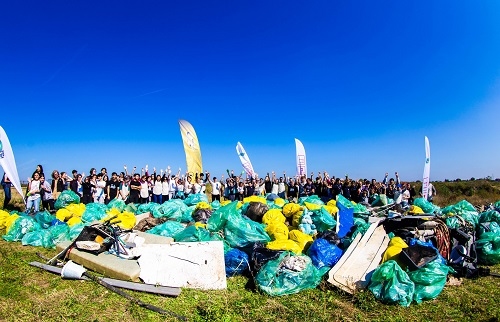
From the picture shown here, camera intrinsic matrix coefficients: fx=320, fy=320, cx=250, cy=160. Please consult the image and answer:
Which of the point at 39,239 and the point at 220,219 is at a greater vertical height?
the point at 220,219

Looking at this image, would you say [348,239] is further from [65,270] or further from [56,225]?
[56,225]

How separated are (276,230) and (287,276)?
1.66m

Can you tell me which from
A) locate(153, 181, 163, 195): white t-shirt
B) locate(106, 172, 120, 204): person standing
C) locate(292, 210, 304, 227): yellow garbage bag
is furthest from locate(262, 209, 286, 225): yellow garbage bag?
locate(106, 172, 120, 204): person standing

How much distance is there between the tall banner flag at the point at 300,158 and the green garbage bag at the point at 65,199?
8347 millimetres

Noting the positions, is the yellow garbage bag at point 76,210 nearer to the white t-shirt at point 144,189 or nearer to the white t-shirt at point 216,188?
the white t-shirt at point 144,189

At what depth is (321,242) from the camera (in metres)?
4.81

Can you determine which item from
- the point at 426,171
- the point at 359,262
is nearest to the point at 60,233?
the point at 359,262

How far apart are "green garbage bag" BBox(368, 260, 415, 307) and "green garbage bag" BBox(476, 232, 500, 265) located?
2.61 meters

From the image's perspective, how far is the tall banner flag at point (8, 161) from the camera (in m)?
9.43

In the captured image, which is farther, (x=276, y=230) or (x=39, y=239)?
(x=39, y=239)

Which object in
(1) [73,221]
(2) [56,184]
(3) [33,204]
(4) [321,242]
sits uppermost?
(2) [56,184]

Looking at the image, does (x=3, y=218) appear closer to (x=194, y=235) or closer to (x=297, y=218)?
(x=194, y=235)

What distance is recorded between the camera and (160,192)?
10422 mm

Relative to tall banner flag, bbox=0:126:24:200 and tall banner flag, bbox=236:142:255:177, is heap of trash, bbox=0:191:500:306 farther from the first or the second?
tall banner flag, bbox=236:142:255:177
